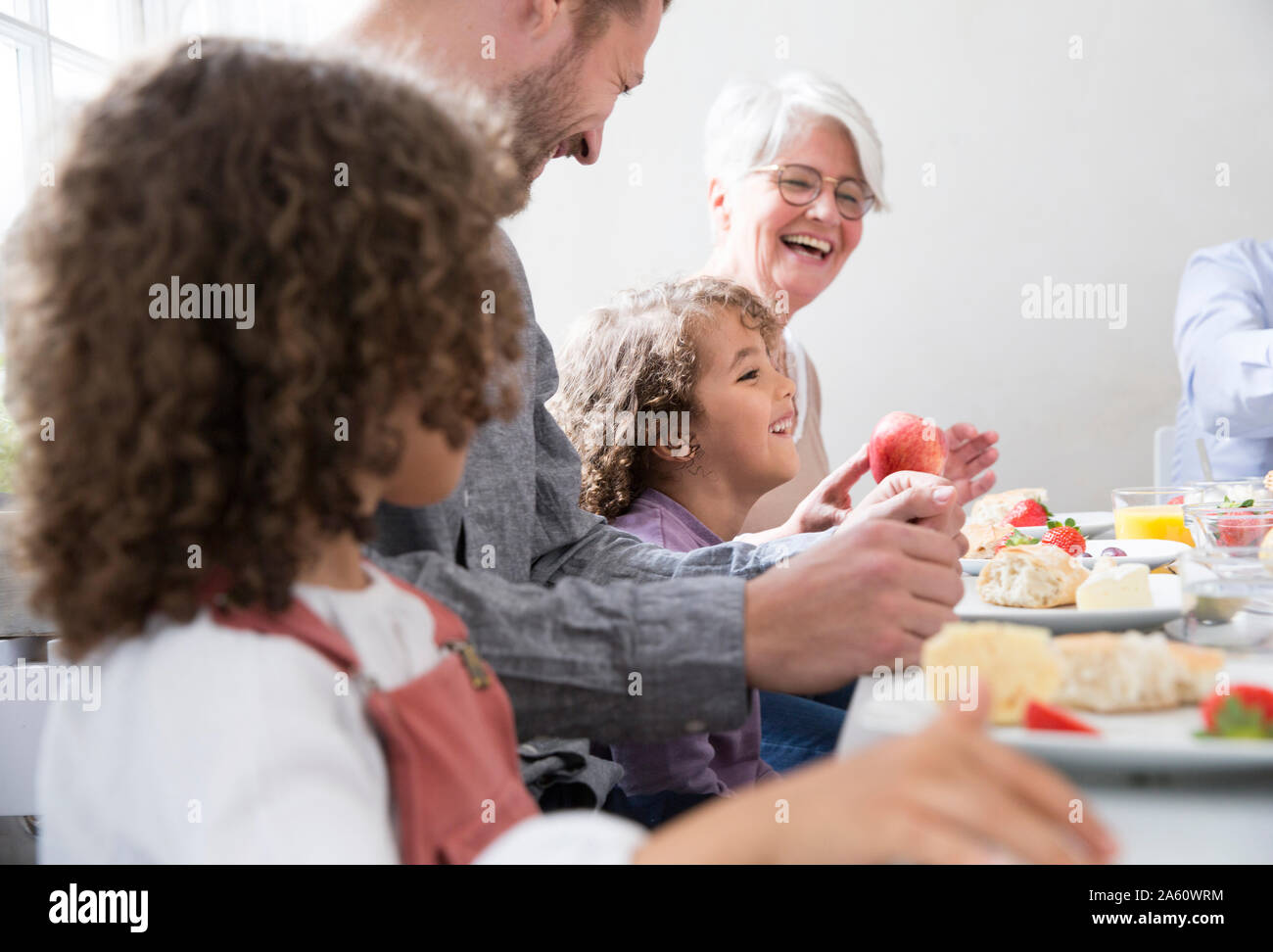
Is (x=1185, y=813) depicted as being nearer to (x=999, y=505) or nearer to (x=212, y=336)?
(x=212, y=336)

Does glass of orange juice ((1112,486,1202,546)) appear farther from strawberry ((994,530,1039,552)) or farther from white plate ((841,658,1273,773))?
white plate ((841,658,1273,773))

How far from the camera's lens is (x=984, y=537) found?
161cm

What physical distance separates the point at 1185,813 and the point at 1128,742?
4 centimetres

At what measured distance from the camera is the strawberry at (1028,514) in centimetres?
173

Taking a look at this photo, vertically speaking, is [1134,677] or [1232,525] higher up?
[1232,525]

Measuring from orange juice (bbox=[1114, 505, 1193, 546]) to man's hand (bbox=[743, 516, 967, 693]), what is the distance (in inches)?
33.9

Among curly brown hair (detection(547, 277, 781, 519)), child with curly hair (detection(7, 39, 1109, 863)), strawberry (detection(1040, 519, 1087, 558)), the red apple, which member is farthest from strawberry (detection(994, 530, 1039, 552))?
child with curly hair (detection(7, 39, 1109, 863))

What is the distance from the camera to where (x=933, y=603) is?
850 millimetres

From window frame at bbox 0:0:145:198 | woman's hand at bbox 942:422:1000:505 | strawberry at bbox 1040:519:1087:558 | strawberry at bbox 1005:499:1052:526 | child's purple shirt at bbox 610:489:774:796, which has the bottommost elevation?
child's purple shirt at bbox 610:489:774:796

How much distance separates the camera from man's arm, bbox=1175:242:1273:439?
2.74 m

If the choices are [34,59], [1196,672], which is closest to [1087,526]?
[1196,672]

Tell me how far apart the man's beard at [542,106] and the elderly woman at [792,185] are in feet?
4.08

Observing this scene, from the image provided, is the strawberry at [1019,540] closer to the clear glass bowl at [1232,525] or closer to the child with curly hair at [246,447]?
the clear glass bowl at [1232,525]

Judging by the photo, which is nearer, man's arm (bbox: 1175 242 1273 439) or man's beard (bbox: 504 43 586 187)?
man's beard (bbox: 504 43 586 187)
